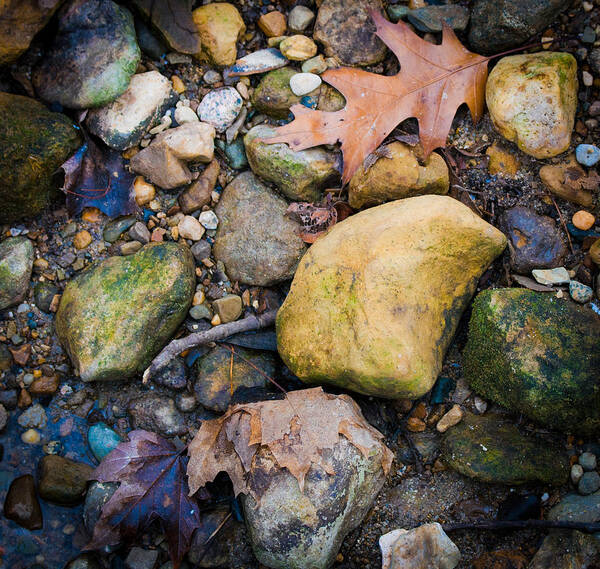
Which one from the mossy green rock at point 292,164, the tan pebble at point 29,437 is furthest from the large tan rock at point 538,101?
the tan pebble at point 29,437

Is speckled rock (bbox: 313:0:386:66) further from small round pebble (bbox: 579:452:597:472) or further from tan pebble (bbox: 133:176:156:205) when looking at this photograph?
small round pebble (bbox: 579:452:597:472)

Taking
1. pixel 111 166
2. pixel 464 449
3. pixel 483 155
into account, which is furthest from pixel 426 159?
pixel 111 166

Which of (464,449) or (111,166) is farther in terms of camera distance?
(111,166)

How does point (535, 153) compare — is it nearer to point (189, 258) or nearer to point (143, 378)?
point (189, 258)

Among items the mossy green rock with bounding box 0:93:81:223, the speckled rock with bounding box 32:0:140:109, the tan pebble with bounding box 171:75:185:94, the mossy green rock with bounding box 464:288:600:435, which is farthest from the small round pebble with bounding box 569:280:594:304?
the mossy green rock with bounding box 0:93:81:223

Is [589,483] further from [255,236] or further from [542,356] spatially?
[255,236]
